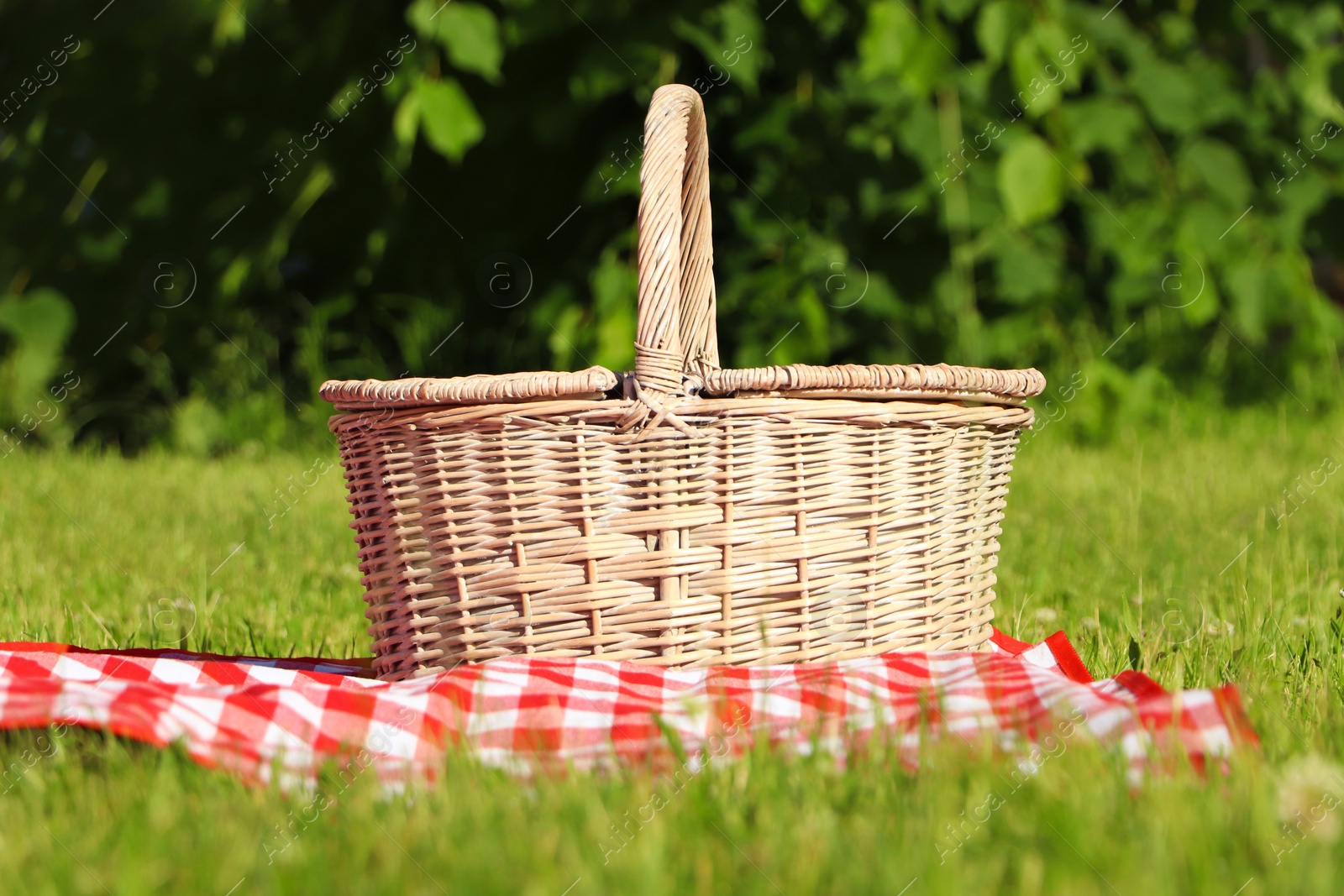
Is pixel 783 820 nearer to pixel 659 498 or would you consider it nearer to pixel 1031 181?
pixel 659 498

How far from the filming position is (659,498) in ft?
4.41

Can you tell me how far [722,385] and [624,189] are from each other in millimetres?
1518

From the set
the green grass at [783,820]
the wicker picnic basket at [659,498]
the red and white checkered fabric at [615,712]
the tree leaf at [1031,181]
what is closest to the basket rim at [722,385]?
the wicker picnic basket at [659,498]

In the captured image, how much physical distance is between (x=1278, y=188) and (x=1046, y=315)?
66cm

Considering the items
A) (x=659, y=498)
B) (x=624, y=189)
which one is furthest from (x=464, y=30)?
(x=659, y=498)

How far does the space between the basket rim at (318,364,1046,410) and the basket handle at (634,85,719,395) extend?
56 millimetres

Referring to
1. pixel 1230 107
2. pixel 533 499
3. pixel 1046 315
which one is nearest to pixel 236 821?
pixel 533 499

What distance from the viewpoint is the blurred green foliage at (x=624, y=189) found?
8.84 ft

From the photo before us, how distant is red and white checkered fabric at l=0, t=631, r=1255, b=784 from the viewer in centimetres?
104

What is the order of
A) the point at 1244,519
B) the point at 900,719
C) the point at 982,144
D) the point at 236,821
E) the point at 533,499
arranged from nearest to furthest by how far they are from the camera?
the point at 236,821, the point at 900,719, the point at 533,499, the point at 1244,519, the point at 982,144

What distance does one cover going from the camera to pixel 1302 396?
368 centimetres

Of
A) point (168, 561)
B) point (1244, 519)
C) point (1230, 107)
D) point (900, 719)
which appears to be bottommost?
point (900, 719)

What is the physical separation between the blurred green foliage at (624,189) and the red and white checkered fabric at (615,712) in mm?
1450

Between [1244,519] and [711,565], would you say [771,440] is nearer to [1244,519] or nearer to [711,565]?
[711,565]
